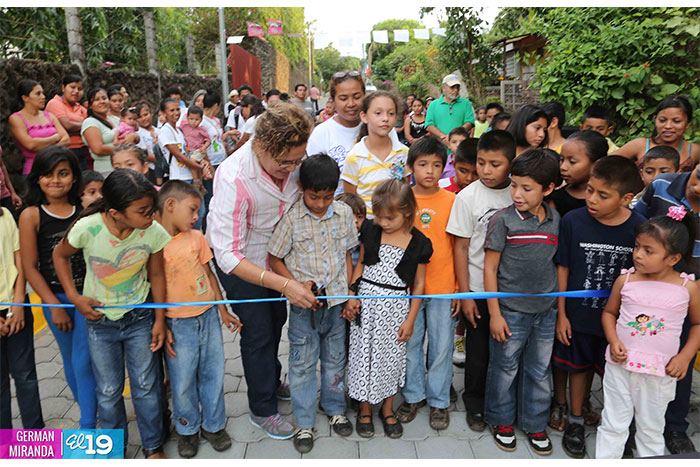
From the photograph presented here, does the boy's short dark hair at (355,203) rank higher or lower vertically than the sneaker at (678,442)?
higher

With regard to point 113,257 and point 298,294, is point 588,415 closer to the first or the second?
point 298,294

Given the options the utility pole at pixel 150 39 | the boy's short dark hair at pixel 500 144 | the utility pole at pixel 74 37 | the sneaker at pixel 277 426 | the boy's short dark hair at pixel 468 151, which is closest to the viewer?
the boy's short dark hair at pixel 500 144

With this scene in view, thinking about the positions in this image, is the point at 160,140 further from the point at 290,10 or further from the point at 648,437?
the point at 290,10

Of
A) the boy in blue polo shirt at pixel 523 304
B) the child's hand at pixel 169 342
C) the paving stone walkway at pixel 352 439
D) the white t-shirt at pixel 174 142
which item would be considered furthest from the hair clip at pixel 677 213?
the white t-shirt at pixel 174 142

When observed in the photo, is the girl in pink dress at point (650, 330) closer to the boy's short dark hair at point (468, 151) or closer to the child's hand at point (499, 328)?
the child's hand at point (499, 328)

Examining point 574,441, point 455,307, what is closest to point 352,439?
point 455,307

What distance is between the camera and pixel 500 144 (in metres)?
2.58

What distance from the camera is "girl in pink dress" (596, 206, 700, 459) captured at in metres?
2.22

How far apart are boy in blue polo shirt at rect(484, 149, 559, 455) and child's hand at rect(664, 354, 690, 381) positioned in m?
0.55

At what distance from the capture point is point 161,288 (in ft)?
8.01

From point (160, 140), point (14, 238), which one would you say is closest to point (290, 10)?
point (160, 140)

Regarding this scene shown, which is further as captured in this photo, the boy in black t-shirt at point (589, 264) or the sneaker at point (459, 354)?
the sneaker at point (459, 354)

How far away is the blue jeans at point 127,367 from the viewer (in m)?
2.33

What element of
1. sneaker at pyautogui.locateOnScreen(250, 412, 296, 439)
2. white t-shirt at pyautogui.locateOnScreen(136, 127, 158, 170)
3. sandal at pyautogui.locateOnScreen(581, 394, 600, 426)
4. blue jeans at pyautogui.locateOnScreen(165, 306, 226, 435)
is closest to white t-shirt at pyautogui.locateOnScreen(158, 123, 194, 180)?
white t-shirt at pyautogui.locateOnScreen(136, 127, 158, 170)
